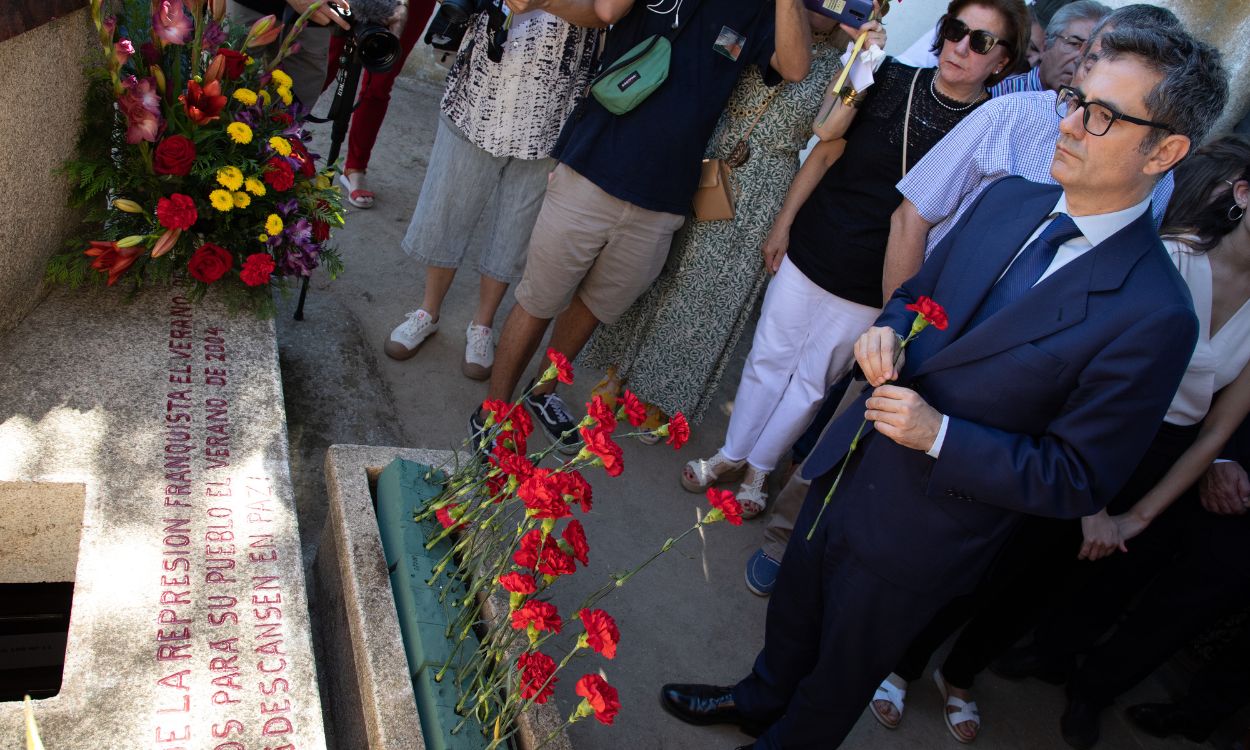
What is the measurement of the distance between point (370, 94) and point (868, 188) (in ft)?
7.77

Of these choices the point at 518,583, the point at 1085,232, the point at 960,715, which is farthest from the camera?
the point at 960,715

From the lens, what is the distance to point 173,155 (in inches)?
99.0

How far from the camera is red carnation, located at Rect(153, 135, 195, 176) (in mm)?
2504

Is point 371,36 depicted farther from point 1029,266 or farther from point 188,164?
point 1029,266

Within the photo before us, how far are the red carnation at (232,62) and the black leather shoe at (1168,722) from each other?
3.72 metres

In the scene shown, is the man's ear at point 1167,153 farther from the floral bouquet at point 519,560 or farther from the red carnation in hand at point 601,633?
the red carnation in hand at point 601,633

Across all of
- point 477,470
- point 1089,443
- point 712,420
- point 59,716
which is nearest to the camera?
point 59,716

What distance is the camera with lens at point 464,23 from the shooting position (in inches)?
122

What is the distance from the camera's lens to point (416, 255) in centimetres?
369

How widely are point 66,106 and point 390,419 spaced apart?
1484 millimetres

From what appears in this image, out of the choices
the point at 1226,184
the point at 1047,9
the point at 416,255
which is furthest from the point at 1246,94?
the point at 416,255

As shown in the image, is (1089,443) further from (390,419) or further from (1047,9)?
(1047,9)

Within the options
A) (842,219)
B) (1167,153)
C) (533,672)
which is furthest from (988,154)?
(533,672)

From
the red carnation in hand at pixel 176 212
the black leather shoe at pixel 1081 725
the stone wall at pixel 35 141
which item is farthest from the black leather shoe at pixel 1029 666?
the stone wall at pixel 35 141
